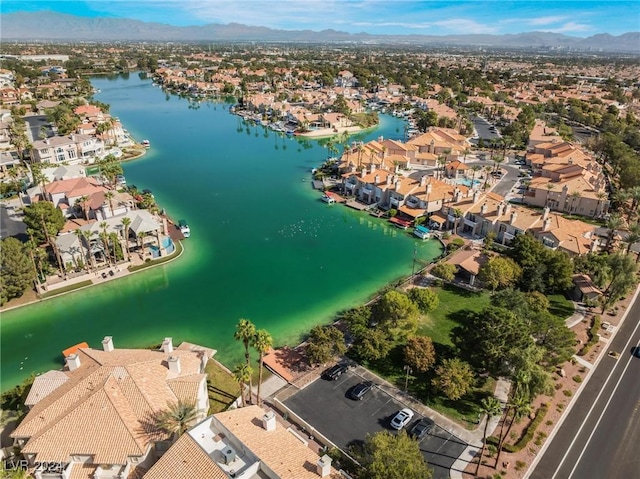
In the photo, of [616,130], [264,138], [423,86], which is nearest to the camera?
[616,130]

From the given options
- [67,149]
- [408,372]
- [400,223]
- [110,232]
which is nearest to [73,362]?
[110,232]

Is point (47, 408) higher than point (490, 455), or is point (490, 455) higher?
point (47, 408)

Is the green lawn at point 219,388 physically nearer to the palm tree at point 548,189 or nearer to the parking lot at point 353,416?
the parking lot at point 353,416

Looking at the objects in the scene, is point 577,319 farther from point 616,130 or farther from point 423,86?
point 423,86

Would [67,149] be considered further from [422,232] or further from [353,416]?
[353,416]

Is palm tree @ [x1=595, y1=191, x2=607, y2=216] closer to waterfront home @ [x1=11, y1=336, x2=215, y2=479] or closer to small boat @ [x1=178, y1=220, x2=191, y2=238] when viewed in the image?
small boat @ [x1=178, y1=220, x2=191, y2=238]

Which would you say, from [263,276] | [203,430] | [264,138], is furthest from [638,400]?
[264,138]
